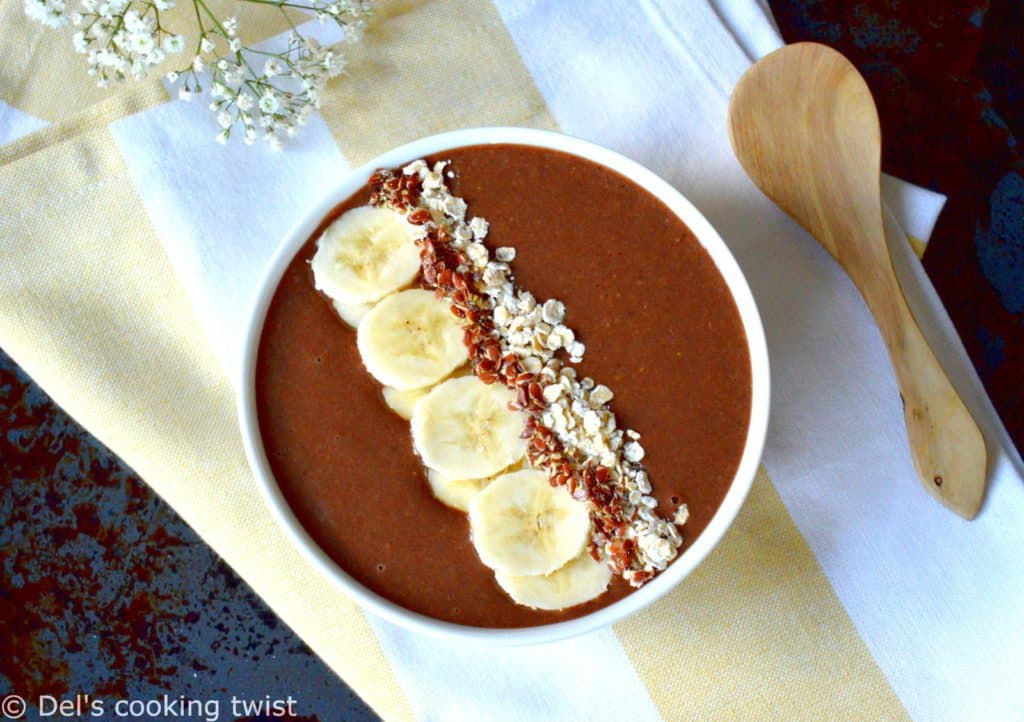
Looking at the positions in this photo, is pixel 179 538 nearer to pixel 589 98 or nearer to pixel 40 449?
pixel 40 449

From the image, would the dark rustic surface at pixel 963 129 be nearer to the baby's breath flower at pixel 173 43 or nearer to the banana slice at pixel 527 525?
the banana slice at pixel 527 525

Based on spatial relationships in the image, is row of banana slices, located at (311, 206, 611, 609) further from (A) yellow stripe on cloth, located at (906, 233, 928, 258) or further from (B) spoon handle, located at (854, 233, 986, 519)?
(A) yellow stripe on cloth, located at (906, 233, 928, 258)

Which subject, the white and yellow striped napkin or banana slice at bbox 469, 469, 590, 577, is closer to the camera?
→ banana slice at bbox 469, 469, 590, 577

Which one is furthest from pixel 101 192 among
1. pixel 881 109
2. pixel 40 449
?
pixel 881 109

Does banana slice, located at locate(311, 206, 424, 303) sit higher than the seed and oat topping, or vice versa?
banana slice, located at locate(311, 206, 424, 303)

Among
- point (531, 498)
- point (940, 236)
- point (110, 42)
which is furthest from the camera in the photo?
point (940, 236)

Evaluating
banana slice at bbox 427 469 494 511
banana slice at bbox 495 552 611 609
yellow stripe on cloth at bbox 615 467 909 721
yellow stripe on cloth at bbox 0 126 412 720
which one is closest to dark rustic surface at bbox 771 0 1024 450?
yellow stripe on cloth at bbox 615 467 909 721

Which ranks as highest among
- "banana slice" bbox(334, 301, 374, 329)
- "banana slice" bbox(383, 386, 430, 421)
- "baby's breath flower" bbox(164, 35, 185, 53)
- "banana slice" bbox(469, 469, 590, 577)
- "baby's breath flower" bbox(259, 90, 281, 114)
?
"baby's breath flower" bbox(164, 35, 185, 53)
